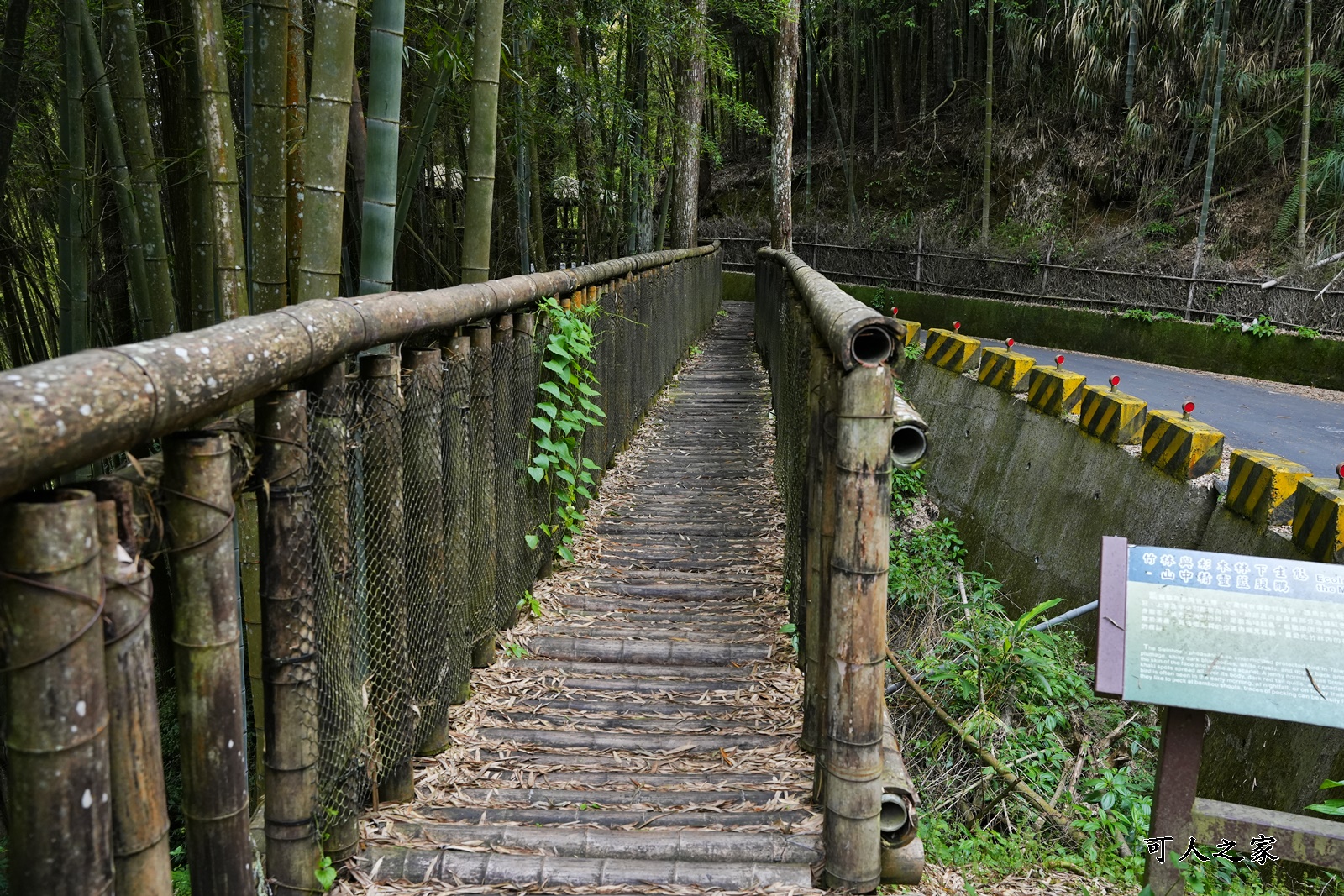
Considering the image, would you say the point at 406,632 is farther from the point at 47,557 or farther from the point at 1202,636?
the point at 1202,636

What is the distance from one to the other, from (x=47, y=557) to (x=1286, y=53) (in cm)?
2148

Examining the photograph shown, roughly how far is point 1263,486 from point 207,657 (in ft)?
17.3

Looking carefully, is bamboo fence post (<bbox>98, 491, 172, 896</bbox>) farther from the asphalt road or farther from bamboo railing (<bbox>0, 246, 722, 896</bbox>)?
the asphalt road

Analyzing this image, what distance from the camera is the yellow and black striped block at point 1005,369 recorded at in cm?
900

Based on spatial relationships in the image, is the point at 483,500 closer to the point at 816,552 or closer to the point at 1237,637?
the point at 816,552

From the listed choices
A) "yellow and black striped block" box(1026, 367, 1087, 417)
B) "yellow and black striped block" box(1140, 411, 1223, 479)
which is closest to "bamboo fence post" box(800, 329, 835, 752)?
"yellow and black striped block" box(1140, 411, 1223, 479)

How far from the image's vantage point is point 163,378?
1.62 meters

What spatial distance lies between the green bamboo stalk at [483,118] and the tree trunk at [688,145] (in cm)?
881

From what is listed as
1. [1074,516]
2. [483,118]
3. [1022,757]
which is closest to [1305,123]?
[1074,516]

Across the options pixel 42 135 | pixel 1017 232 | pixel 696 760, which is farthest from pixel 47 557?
pixel 1017 232

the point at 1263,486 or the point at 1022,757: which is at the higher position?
the point at 1263,486

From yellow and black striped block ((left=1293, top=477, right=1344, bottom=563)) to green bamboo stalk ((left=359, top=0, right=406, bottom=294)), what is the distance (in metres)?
4.16

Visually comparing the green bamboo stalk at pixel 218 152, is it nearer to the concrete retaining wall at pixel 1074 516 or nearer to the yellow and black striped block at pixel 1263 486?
the concrete retaining wall at pixel 1074 516

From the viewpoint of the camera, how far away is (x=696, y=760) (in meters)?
3.35
